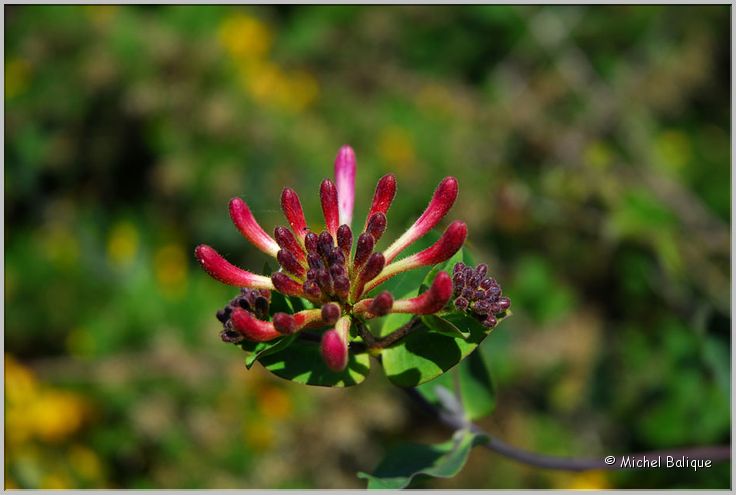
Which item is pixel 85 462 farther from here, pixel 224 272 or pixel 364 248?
pixel 364 248

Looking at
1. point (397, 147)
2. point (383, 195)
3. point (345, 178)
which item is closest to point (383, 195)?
point (383, 195)

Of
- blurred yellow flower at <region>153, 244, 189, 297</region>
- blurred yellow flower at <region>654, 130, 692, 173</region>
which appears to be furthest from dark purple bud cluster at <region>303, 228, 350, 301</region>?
blurred yellow flower at <region>654, 130, 692, 173</region>

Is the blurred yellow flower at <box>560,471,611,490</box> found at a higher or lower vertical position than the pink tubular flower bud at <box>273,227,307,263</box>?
lower

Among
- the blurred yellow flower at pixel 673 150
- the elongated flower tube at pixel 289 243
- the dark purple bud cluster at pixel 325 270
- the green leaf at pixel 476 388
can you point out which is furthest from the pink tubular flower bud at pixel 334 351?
the blurred yellow flower at pixel 673 150

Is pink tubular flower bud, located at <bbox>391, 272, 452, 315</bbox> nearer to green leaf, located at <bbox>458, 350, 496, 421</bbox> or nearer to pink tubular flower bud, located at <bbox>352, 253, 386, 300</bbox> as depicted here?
pink tubular flower bud, located at <bbox>352, 253, 386, 300</bbox>

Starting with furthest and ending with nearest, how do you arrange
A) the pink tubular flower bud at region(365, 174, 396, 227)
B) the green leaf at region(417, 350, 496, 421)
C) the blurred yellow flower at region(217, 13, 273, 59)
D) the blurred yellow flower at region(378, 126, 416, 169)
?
the blurred yellow flower at region(217, 13, 273, 59)
the blurred yellow flower at region(378, 126, 416, 169)
the green leaf at region(417, 350, 496, 421)
the pink tubular flower bud at region(365, 174, 396, 227)

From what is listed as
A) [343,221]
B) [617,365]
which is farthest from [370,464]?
[343,221]
